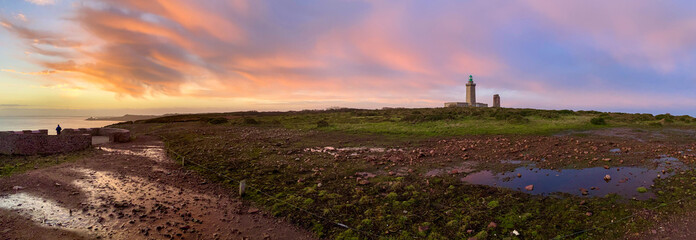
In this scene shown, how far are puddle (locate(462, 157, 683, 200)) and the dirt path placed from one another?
9.47m

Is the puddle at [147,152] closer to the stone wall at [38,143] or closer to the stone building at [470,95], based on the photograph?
the stone wall at [38,143]

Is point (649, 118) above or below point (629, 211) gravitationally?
above

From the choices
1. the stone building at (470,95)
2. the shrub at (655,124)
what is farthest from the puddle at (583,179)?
the stone building at (470,95)

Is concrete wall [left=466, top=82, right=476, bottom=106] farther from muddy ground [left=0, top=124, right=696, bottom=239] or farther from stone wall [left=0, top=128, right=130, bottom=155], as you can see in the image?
stone wall [left=0, top=128, right=130, bottom=155]

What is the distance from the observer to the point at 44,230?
908cm

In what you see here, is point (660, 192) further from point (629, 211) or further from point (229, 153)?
point (229, 153)

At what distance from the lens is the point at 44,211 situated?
1046 centimetres

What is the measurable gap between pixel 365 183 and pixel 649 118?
45.7 m

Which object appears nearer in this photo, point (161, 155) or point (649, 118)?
point (161, 155)

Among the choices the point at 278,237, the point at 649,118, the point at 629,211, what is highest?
the point at 649,118

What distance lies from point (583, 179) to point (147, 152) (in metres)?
28.5

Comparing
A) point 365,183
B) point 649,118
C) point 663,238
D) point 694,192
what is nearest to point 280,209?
point 365,183

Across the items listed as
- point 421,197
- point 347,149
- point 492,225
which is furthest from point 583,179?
point 347,149

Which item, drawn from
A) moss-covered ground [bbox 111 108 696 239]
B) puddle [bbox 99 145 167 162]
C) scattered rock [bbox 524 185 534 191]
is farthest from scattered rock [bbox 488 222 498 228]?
puddle [bbox 99 145 167 162]
